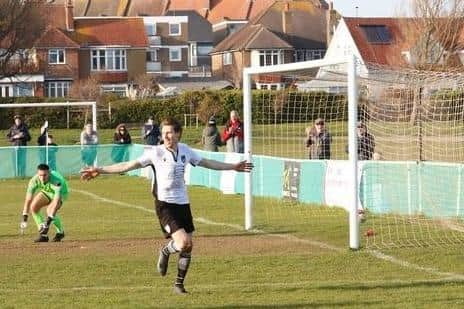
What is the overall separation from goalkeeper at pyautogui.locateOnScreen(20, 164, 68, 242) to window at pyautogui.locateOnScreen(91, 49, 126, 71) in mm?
76180

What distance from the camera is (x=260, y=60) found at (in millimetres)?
97312

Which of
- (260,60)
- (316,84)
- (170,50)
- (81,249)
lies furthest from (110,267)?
(170,50)

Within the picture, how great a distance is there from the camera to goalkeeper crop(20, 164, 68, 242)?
18.0m

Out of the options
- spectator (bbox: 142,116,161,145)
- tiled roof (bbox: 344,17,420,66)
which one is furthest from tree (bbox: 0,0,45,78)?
spectator (bbox: 142,116,161,145)

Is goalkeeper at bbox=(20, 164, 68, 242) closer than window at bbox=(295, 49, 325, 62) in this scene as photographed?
Yes

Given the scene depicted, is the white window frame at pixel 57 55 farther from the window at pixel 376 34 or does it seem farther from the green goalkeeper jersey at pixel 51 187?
the green goalkeeper jersey at pixel 51 187

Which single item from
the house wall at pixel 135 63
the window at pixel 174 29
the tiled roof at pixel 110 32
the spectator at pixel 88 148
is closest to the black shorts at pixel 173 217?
the spectator at pixel 88 148

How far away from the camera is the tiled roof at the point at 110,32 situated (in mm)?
93938

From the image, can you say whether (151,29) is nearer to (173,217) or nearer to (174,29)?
(174,29)

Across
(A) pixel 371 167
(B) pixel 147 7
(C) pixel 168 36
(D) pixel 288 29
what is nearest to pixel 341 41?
(D) pixel 288 29

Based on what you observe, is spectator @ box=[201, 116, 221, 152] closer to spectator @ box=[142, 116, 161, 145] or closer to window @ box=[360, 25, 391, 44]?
spectator @ box=[142, 116, 161, 145]

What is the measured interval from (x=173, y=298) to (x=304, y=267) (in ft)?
9.24

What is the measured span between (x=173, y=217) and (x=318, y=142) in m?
13.9

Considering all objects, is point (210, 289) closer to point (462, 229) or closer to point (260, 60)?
point (462, 229)
